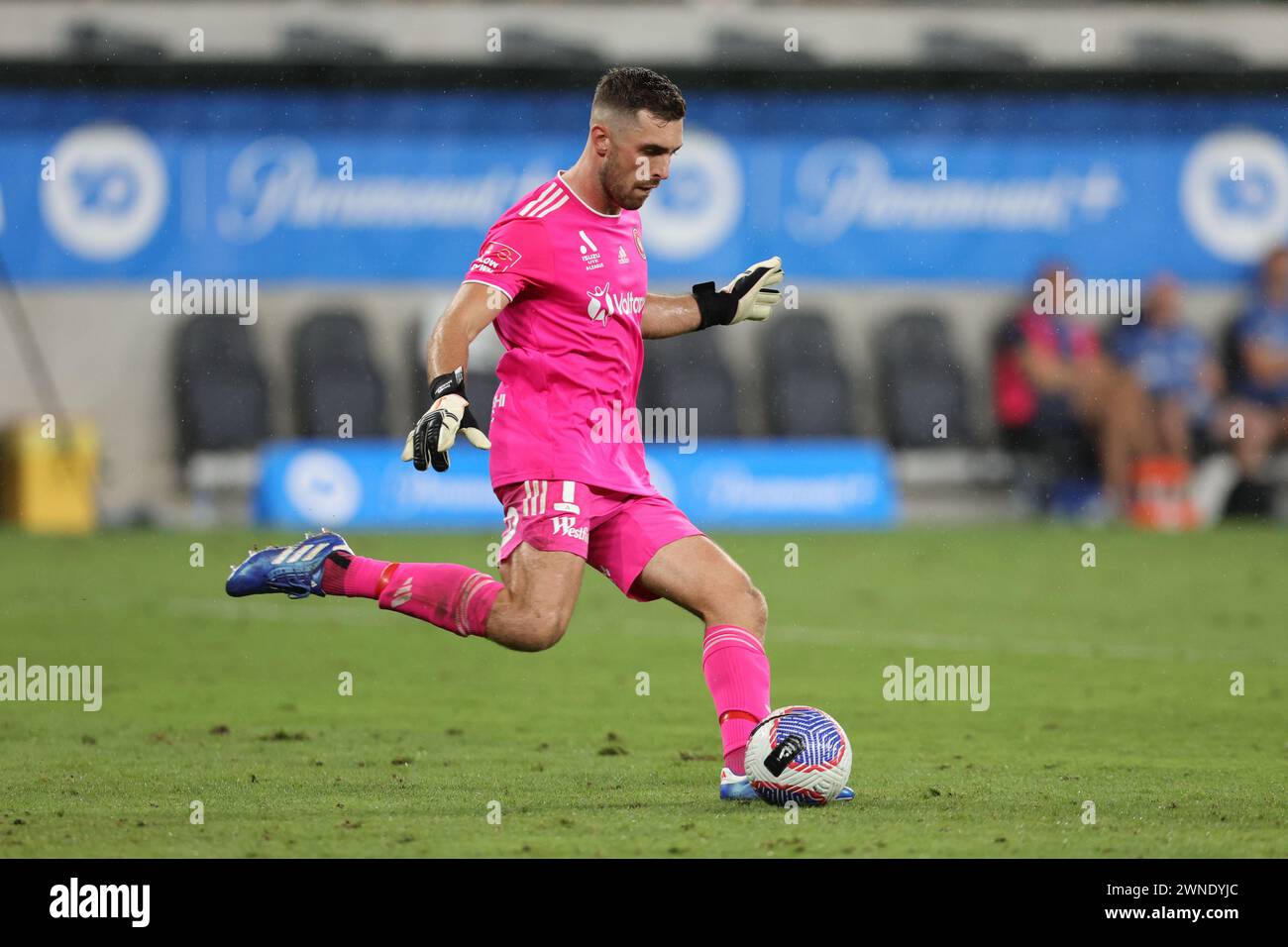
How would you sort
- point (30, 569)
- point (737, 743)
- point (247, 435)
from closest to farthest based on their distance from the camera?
point (737, 743) < point (30, 569) < point (247, 435)

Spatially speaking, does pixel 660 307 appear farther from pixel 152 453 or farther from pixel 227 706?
pixel 152 453

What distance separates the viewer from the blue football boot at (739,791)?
634 cm

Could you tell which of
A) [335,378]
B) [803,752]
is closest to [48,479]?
[335,378]

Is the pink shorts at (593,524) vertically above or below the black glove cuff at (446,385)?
below

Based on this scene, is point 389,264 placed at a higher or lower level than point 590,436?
higher

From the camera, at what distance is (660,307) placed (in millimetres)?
7039

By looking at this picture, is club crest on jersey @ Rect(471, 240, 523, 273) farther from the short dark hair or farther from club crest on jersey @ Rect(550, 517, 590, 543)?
club crest on jersey @ Rect(550, 517, 590, 543)

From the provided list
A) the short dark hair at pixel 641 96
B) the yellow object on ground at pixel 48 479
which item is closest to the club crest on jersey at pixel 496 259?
the short dark hair at pixel 641 96

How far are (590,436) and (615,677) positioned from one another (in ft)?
11.2

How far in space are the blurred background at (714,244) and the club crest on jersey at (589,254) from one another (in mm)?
11013

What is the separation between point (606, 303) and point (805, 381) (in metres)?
13.4

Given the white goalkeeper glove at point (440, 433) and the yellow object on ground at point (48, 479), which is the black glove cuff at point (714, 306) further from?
the yellow object on ground at point (48, 479)
